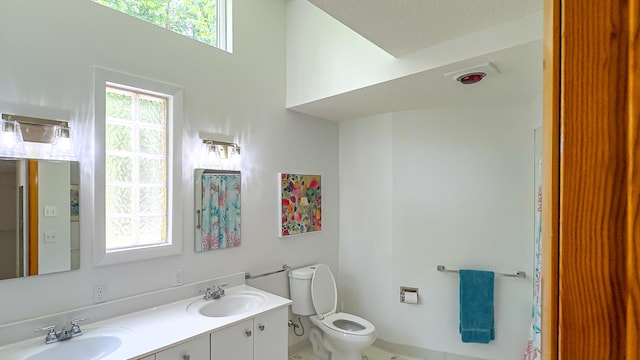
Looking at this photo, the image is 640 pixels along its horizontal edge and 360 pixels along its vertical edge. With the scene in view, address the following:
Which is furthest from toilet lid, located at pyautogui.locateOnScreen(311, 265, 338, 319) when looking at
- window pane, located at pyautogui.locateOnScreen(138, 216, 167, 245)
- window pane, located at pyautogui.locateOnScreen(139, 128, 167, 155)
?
window pane, located at pyautogui.locateOnScreen(139, 128, 167, 155)

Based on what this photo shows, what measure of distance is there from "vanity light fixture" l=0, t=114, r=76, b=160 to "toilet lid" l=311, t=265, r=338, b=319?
6.86 ft

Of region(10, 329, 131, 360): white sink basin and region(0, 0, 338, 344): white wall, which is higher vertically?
region(0, 0, 338, 344): white wall

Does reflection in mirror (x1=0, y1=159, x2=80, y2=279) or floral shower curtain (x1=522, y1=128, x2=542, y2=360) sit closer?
reflection in mirror (x1=0, y1=159, x2=80, y2=279)

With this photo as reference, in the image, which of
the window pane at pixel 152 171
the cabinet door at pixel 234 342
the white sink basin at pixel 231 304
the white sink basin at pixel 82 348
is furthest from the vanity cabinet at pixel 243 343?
the window pane at pixel 152 171

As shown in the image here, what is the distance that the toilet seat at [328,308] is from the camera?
275 centimetres

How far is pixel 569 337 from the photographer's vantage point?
40 centimetres

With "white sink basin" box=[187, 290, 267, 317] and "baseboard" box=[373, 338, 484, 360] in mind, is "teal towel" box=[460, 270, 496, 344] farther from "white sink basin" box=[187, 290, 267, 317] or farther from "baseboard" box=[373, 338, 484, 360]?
"white sink basin" box=[187, 290, 267, 317]

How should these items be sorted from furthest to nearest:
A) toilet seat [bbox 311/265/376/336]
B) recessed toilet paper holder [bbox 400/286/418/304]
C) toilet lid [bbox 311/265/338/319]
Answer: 1. recessed toilet paper holder [bbox 400/286/418/304]
2. toilet lid [bbox 311/265/338/319]
3. toilet seat [bbox 311/265/376/336]

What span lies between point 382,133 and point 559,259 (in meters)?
2.85

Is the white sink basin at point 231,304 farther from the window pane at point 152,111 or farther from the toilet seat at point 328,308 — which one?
the window pane at point 152,111

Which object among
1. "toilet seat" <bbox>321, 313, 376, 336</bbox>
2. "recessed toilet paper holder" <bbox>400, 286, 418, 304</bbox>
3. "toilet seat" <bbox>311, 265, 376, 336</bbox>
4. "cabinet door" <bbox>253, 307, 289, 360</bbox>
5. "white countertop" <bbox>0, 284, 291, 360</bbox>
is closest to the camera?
"white countertop" <bbox>0, 284, 291, 360</bbox>

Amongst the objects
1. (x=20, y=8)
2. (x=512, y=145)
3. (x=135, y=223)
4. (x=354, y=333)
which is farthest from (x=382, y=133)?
(x=20, y=8)

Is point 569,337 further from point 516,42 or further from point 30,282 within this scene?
point 30,282

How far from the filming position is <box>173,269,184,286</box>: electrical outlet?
7.13ft
